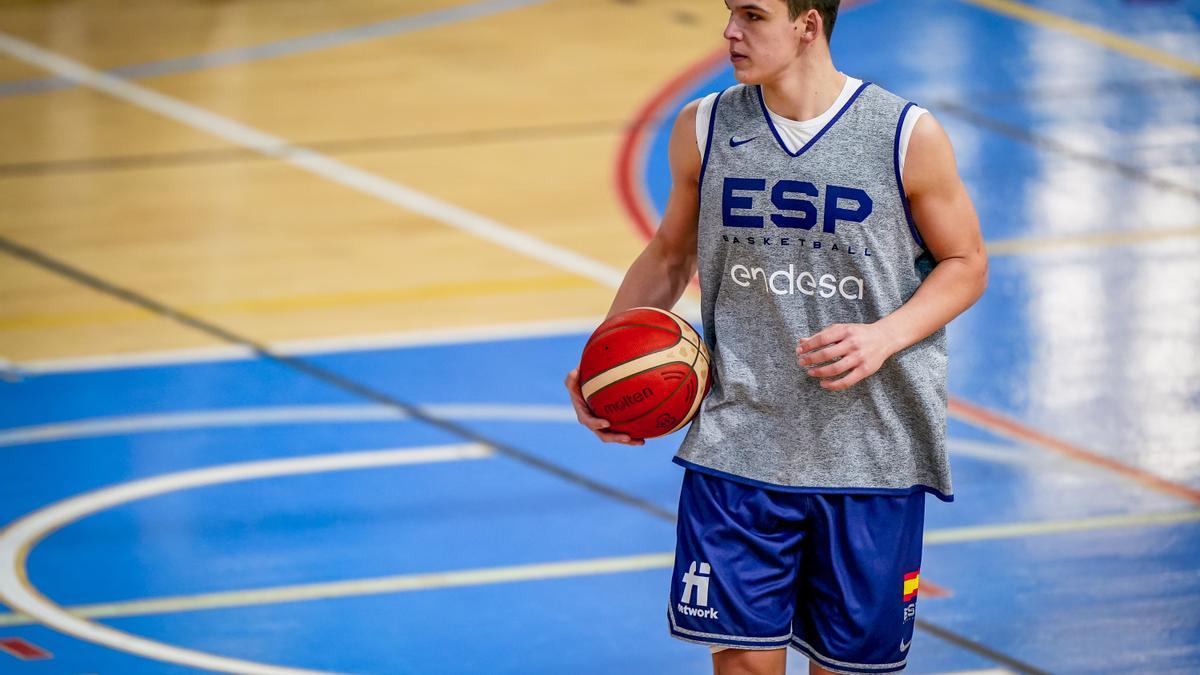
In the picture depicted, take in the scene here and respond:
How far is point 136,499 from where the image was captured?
728 cm

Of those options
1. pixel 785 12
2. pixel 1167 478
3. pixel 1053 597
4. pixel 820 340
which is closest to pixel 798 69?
pixel 785 12

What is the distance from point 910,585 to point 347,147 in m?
8.32

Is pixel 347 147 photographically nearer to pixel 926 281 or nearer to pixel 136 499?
pixel 136 499

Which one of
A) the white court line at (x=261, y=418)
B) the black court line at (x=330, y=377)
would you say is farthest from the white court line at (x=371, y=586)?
the white court line at (x=261, y=418)

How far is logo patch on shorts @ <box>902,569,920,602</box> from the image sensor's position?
170 inches

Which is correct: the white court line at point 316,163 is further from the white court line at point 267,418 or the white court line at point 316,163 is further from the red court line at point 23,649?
the red court line at point 23,649

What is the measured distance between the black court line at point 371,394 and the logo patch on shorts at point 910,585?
166cm

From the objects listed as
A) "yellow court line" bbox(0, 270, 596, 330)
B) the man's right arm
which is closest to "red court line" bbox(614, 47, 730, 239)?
"yellow court line" bbox(0, 270, 596, 330)

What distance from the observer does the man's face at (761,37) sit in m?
4.06

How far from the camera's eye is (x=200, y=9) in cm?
1577

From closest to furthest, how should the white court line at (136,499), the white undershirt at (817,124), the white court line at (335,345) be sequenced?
the white undershirt at (817,124) < the white court line at (136,499) < the white court line at (335,345)

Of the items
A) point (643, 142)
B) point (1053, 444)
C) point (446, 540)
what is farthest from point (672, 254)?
point (643, 142)

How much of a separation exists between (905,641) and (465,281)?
5.87 m

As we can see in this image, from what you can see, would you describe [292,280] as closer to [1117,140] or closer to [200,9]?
[1117,140]
